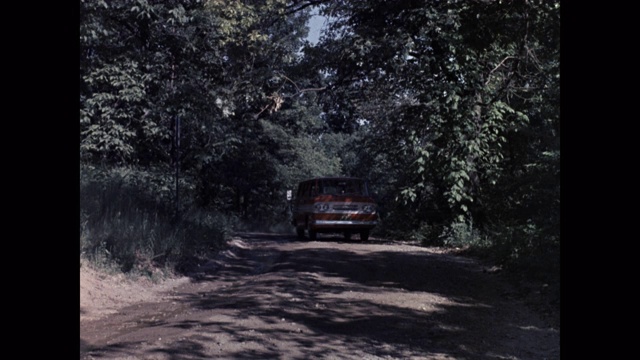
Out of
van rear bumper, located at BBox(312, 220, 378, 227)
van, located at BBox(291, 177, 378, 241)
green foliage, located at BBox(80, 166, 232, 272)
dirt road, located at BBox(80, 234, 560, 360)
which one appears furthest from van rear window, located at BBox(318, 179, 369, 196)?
dirt road, located at BBox(80, 234, 560, 360)

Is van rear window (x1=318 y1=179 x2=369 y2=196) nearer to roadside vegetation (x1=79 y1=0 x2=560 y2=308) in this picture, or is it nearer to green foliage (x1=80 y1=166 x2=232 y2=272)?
roadside vegetation (x1=79 y1=0 x2=560 y2=308)

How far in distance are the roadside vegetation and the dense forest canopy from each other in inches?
2.3

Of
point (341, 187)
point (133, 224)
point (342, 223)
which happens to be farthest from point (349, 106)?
point (133, 224)

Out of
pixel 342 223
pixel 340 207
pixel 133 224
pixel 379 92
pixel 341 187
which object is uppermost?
pixel 379 92

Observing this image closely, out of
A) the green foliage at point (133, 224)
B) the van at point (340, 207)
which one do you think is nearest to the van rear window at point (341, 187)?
the van at point (340, 207)

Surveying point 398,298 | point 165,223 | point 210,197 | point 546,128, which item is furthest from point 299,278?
point 210,197

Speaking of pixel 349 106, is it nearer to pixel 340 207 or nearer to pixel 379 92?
pixel 379 92

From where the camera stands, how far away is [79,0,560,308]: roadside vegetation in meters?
12.0

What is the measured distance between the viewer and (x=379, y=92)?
846 inches

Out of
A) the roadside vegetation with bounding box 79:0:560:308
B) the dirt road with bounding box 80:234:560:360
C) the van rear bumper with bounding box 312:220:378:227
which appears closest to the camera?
the dirt road with bounding box 80:234:560:360

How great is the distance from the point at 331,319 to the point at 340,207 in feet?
40.1

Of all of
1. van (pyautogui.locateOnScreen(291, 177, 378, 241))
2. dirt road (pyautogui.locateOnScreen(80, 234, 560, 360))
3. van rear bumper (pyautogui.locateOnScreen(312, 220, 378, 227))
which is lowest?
dirt road (pyautogui.locateOnScreen(80, 234, 560, 360))

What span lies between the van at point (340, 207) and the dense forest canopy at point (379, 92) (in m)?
1.61
